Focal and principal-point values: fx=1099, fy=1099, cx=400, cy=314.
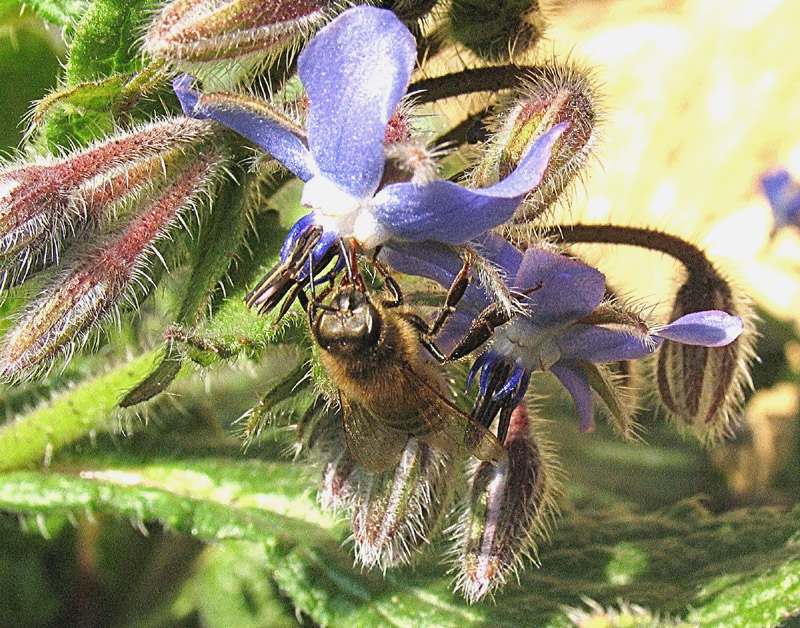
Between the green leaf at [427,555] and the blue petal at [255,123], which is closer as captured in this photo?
the blue petal at [255,123]

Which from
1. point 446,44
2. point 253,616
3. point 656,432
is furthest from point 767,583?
point 656,432

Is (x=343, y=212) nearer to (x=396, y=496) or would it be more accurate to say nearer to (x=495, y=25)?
(x=396, y=496)

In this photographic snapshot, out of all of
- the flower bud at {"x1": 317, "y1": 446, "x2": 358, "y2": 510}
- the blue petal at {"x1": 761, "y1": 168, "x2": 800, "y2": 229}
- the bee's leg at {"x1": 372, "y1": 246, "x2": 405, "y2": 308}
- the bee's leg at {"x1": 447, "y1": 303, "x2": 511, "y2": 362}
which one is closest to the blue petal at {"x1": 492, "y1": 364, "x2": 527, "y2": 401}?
the bee's leg at {"x1": 447, "y1": 303, "x2": 511, "y2": 362}

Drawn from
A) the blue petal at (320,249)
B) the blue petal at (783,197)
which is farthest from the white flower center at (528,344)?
the blue petal at (783,197)

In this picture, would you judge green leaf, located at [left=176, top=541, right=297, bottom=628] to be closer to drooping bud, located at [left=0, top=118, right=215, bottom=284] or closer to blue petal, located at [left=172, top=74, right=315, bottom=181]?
drooping bud, located at [left=0, top=118, right=215, bottom=284]

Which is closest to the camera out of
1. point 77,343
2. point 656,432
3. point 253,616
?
point 77,343

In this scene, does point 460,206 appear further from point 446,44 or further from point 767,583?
point 767,583

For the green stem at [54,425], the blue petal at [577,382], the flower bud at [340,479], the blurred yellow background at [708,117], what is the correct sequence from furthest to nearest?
the blurred yellow background at [708,117] → the green stem at [54,425] → the flower bud at [340,479] → the blue petal at [577,382]

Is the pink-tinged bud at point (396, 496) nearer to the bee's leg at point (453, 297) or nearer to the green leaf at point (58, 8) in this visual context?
the bee's leg at point (453, 297)
